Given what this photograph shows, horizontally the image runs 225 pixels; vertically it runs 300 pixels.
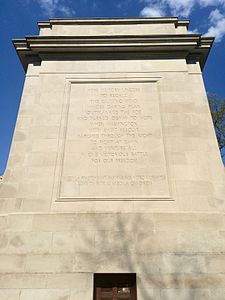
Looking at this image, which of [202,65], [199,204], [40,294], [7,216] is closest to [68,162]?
[7,216]

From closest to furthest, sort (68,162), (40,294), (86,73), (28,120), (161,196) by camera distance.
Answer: (40,294) < (161,196) < (68,162) < (28,120) < (86,73)

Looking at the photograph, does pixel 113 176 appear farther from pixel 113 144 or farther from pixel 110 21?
pixel 110 21

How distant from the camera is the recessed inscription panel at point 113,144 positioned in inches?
341

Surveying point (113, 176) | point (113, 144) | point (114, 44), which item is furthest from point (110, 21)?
point (113, 176)

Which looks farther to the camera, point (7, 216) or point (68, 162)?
point (68, 162)

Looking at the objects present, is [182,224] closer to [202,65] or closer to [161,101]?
[161,101]

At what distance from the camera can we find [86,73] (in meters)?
11.3

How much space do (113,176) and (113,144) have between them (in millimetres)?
1339

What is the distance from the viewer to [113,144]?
952 cm

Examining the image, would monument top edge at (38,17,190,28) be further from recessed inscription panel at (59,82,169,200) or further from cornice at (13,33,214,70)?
recessed inscription panel at (59,82,169,200)

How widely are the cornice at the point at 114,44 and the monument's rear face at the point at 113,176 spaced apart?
0.16 ft

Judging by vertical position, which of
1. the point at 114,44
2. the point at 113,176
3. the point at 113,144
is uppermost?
the point at 114,44

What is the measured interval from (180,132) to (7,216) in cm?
694

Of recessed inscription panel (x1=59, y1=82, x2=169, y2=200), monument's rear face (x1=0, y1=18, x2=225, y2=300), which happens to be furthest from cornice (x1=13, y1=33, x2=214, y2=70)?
recessed inscription panel (x1=59, y1=82, x2=169, y2=200)
